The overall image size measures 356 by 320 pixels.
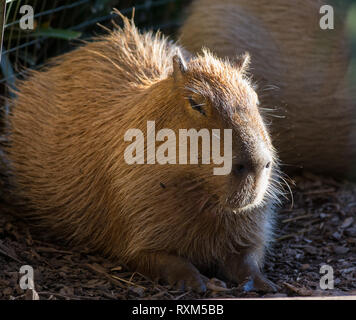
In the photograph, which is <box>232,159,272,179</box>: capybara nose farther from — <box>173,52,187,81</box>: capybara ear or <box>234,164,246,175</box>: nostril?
<box>173,52,187,81</box>: capybara ear

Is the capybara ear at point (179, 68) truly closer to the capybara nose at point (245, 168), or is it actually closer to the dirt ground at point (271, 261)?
the capybara nose at point (245, 168)

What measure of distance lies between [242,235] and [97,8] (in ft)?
8.29

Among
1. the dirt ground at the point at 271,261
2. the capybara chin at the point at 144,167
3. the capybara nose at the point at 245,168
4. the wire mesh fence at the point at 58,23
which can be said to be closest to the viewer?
the capybara nose at the point at 245,168

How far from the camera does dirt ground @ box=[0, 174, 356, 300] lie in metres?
3.05

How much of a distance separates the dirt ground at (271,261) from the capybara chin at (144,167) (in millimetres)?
114

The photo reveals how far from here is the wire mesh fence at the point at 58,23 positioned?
4558 mm

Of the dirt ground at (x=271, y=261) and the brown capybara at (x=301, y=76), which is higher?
the brown capybara at (x=301, y=76)

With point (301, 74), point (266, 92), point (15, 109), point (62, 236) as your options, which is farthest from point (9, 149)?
point (301, 74)

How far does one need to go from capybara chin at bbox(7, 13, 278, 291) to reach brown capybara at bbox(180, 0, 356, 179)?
755 mm

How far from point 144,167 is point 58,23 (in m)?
2.32

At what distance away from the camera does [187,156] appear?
2.96m

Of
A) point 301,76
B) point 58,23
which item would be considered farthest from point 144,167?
point 58,23

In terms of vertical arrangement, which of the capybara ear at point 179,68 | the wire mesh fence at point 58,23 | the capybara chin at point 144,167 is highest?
the wire mesh fence at point 58,23

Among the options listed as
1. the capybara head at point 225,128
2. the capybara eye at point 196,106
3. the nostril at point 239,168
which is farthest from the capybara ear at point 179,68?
the nostril at point 239,168
